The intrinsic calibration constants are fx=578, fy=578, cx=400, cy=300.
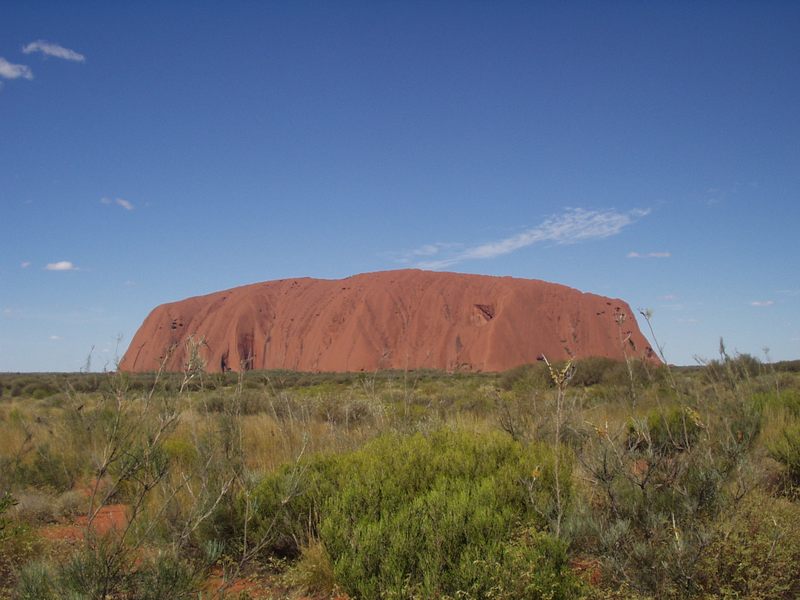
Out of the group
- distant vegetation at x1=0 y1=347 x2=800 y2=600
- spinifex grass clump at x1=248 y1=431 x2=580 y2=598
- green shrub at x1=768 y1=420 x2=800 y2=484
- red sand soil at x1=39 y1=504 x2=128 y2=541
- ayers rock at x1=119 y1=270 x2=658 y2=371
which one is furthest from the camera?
ayers rock at x1=119 y1=270 x2=658 y2=371

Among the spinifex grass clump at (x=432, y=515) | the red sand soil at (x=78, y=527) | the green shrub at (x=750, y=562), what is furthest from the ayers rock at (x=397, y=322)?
the green shrub at (x=750, y=562)

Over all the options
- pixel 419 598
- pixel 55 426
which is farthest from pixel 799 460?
pixel 55 426

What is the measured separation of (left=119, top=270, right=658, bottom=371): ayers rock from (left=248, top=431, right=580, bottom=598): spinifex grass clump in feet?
183

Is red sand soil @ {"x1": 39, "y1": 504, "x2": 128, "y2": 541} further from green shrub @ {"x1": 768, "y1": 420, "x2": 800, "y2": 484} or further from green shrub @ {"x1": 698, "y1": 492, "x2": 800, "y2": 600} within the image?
green shrub @ {"x1": 768, "y1": 420, "x2": 800, "y2": 484}

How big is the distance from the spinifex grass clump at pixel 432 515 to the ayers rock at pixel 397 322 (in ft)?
183

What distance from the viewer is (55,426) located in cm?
976

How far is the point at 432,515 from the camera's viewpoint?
3559mm

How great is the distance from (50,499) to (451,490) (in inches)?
191

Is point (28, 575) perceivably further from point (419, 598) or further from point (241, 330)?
point (241, 330)

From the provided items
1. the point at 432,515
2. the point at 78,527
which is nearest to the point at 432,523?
the point at 432,515

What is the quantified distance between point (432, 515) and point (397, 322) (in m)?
65.5

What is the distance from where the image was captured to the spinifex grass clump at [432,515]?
10.6ft

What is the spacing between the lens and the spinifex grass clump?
10.6ft

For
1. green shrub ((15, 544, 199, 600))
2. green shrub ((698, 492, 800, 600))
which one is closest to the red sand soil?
green shrub ((15, 544, 199, 600))
